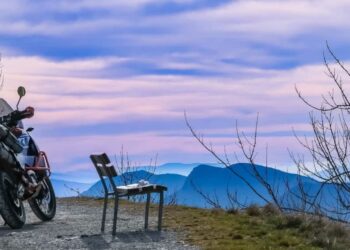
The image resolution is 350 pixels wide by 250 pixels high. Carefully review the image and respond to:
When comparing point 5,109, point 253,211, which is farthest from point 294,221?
point 5,109

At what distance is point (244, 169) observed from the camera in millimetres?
15227

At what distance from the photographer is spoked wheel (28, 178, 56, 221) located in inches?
461

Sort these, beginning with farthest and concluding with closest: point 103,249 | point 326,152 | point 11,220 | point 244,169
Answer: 1. point 244,169
2. point 326,152
3. point 11,220
4. point 103,249

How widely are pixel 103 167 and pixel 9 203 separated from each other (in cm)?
135

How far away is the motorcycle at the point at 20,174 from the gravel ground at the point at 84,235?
0.23 metres

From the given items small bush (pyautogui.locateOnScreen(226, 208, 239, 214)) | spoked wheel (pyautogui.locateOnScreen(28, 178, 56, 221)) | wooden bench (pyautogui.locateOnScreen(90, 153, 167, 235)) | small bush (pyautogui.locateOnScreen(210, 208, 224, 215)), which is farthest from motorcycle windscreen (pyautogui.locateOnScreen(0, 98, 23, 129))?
small bush (pyautogui.locateOnScreen(226, 208, 239, 214))

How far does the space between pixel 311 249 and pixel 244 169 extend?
565cm

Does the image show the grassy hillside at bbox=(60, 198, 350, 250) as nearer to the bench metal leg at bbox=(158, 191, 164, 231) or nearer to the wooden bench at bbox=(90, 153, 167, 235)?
the bench metal leg at bbox=(158, 191, 164, 231)

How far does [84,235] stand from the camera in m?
10.4

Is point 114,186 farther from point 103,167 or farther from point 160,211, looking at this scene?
point 160,211

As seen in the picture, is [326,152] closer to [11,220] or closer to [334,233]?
[334,233]

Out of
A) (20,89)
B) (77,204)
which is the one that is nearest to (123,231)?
(20,89)

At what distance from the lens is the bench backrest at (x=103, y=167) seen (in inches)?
414

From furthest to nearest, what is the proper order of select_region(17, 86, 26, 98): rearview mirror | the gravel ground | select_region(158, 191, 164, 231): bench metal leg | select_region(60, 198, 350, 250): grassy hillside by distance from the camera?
select_region(17, 86, 26, 98): rearview mirror < select_region(158, 191, 164, 231): bench metal leg < select_region(60, 198, 350, 250): grassy hillside < the gravel ground
